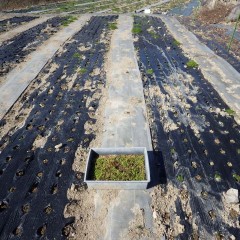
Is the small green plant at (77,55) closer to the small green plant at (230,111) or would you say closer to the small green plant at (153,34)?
the small green plant at (153,34)

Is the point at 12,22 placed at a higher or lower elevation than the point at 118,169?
lower

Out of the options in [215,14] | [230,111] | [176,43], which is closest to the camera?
[230,111]

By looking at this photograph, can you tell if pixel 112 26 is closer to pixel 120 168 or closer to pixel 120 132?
pixel 120 132

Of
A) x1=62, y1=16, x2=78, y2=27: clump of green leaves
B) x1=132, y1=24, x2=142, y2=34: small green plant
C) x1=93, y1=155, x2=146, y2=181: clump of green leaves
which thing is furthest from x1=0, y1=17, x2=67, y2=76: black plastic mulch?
x1=93, y1=155, x2=146, y2=181: clump of green leaves

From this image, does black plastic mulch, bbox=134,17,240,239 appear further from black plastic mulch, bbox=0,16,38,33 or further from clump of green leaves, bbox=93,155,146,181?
black plastic mulch, bbox=0,16,38,33

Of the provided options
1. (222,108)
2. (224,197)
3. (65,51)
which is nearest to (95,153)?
(224,197)

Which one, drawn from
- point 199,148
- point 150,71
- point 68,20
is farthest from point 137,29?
point 199,148
